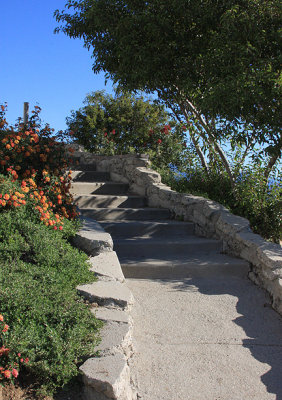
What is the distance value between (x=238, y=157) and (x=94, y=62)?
3.32 metres

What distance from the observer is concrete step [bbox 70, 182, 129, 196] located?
25.4ft

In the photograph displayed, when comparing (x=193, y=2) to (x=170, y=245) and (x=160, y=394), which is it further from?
(x=160, y=394)

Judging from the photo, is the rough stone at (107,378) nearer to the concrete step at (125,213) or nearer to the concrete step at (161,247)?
the concrete step at (161,247)

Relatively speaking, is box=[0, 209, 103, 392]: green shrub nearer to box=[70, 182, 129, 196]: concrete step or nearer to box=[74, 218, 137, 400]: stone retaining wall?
box=[74, 218, 137, 400]: stone retaining wall

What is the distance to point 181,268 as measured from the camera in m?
4.70

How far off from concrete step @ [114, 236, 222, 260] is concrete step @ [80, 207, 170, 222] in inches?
43.1

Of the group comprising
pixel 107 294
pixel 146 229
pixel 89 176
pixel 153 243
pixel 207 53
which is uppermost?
pixel 207 53

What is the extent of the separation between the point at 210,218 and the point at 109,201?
211 centimetres

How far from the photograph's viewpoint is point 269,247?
457 cm

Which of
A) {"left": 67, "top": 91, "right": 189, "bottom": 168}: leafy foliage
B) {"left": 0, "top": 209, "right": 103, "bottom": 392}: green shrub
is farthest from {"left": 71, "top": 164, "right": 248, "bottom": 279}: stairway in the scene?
{"left": 67, "top": 91, "right": 189, "bottom": 168}: leafy foliage

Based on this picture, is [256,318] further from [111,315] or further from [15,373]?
[15,373]

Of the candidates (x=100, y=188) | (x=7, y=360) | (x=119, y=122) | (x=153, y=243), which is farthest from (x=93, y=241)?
(x=119, y=122)

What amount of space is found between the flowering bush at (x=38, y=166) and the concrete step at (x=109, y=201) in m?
1.92

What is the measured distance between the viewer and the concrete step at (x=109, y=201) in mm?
7020
